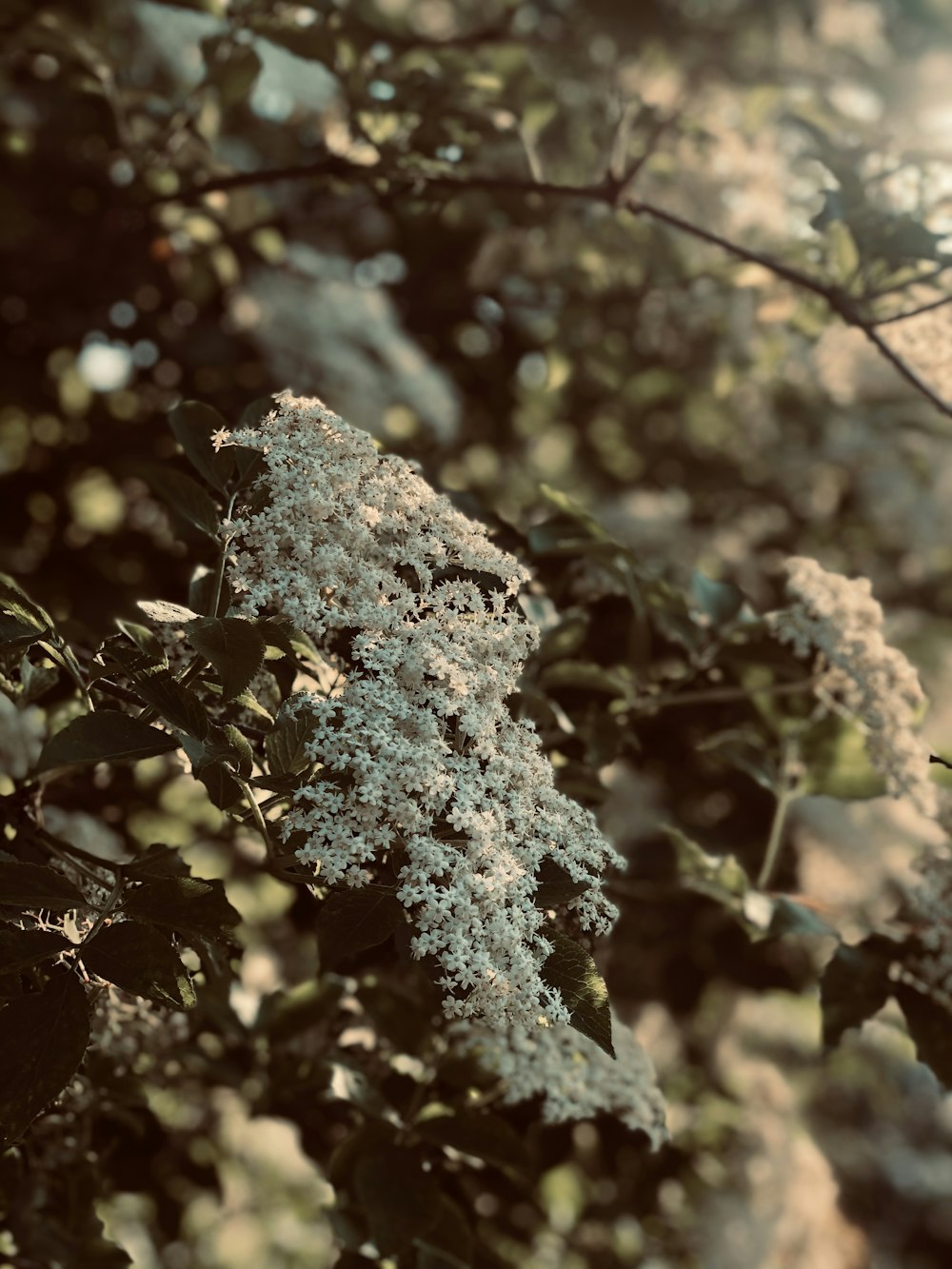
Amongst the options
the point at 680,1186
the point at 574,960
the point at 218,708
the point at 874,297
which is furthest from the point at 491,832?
the point at 680,1186

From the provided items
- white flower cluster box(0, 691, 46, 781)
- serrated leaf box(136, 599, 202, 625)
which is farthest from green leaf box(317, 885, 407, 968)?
white flower cluster box(0, 691, 46, 781)

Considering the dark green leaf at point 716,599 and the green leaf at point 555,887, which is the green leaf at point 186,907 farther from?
the dark green leaf at point 716,599

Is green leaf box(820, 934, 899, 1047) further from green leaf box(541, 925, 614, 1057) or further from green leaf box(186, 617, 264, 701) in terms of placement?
green leaf box(186, 617, 264, 701)

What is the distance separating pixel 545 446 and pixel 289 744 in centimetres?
324

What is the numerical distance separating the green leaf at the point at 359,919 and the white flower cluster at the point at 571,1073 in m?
0.46

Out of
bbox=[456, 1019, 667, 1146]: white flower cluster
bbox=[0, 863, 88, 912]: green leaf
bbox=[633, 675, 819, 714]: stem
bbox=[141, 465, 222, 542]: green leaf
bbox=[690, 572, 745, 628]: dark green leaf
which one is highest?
bbox=[141, 465, 222, 542]: green leaf

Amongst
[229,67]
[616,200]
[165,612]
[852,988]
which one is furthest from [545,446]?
[165,612]

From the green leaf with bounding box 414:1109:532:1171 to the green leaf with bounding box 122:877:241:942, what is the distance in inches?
21.4

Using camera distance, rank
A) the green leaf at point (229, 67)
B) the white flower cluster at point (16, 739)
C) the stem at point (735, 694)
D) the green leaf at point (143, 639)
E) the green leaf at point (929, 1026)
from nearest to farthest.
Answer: the green leaf at point (143, 639) → the green leaf at point (929, 1026) → the white flower cluster at point (16, 739) → the stem at point (735, 694) → the green leaf at point (229, 67)

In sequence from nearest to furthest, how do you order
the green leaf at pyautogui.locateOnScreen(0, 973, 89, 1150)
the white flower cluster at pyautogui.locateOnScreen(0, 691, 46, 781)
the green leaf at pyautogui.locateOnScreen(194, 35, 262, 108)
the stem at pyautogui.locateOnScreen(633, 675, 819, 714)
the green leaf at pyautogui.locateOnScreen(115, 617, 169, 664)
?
1. the green leaf at pyautogui.locateOnScreen(0, 973, 89, 1150)
2. the green leaf at pyautogui.locateOnScreen(115, 617, 169, 664)
3. the white flower cluster at pyautogui.locateOnScreen(0, 691, 46, 781)
4. the stem at pyautogui.locateOnScreen(633, 675, 819, 714)
5. the green leaf at pyautogui.locateOnScreen(194, 35, 262, 108)

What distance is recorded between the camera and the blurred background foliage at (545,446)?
1.62 meters

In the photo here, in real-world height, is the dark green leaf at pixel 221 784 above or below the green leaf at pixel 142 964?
above

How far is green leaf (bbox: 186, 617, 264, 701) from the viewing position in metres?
0.85

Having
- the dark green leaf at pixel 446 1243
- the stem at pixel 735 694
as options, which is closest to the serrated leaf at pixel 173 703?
the dark green leaf at pixel 446 1243
